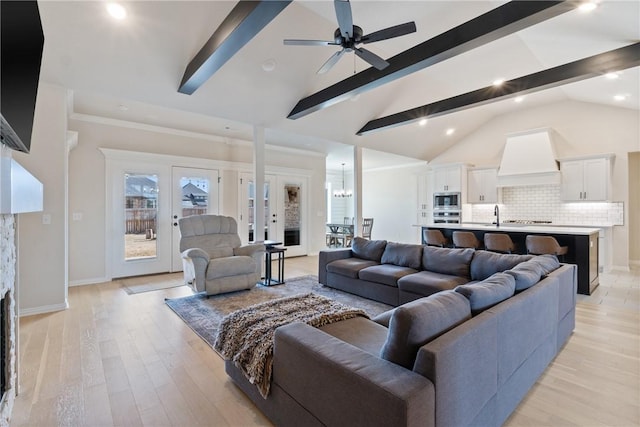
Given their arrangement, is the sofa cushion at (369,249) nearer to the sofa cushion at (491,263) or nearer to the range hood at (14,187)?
the sofa cushion at (491,263)

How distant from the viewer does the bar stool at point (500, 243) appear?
4.79m

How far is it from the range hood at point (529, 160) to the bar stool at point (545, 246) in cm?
274

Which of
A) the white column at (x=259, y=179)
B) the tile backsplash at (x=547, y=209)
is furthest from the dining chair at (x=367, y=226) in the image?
the white column at (x=259, y=179)

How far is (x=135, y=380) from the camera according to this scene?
2189 mm

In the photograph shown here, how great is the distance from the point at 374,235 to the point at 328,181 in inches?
103

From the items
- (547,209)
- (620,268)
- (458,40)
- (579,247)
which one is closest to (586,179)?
(547,209)

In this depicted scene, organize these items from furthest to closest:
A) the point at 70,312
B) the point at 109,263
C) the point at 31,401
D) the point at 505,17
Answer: the point at 109,263 < the point at 70,312 < the point at 505,17 < the point at 31,401

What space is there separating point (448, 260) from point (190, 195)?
194 inches

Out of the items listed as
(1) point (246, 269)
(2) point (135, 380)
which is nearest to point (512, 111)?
(1) point (246, 269)

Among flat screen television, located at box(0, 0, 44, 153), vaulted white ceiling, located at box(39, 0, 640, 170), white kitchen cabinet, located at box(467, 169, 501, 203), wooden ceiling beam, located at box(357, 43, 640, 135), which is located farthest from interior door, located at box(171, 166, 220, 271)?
white kitchen cabinet, located at box(467, 169, 501, 203)

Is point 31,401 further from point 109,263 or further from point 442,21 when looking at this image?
point 442,21

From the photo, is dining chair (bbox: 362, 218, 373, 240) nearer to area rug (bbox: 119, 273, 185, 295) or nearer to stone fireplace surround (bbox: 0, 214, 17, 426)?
area rug (bbox: 119, 273, 185, 295)

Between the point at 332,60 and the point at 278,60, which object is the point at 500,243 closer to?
the point at 332,60

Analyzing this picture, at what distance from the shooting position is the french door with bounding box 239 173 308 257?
6.82m
